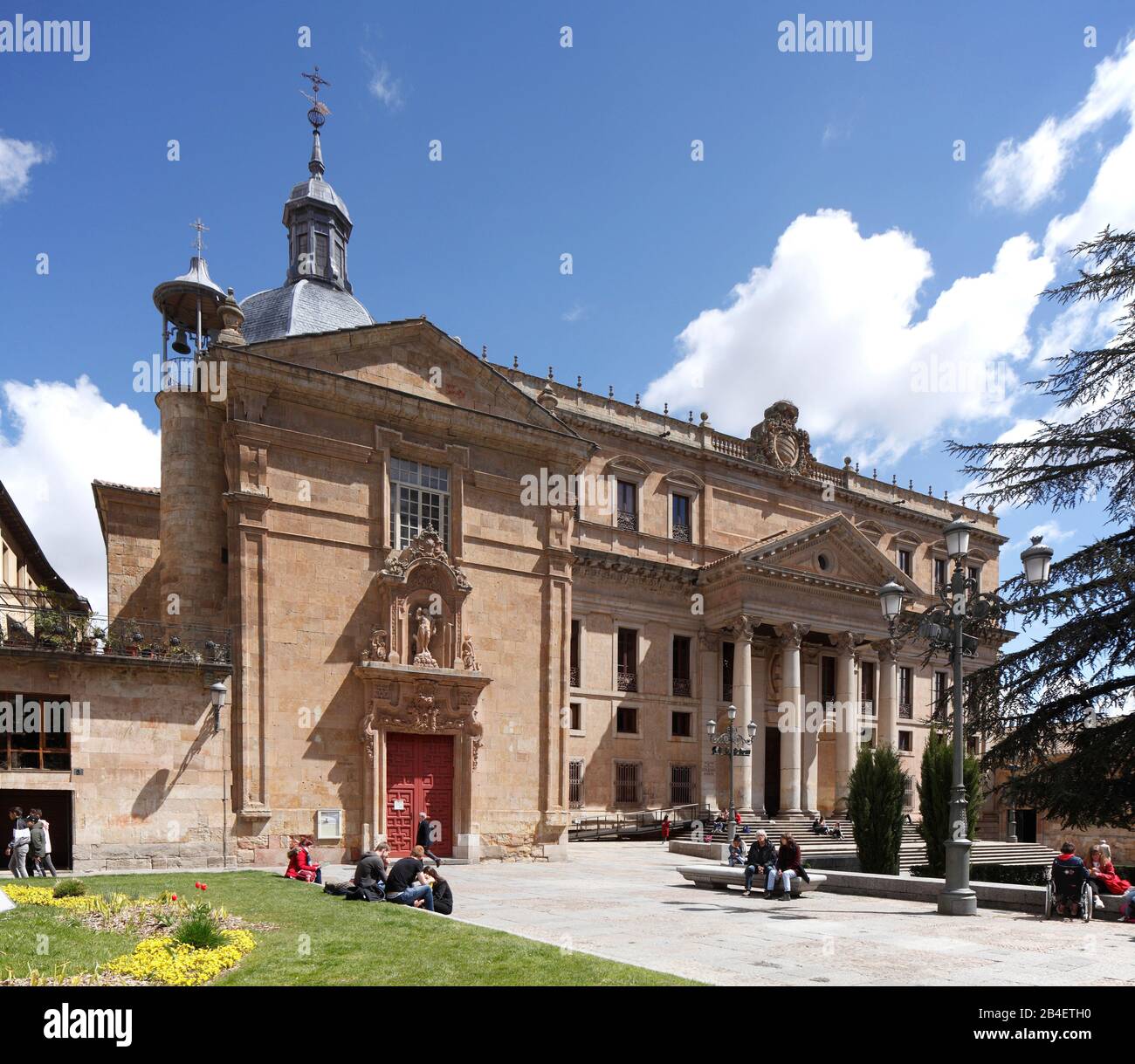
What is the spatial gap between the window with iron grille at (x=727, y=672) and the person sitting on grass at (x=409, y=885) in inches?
1128

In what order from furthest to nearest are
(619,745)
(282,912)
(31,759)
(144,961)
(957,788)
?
1. (619,745)
2. (31,759)
3. (957,788)
4. (282,912)
5. (144,961)

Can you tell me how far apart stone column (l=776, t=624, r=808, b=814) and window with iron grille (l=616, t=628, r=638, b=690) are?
6.73 m

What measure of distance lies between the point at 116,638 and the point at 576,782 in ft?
69.2

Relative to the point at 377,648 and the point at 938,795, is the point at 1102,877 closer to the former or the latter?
the point at 938,795

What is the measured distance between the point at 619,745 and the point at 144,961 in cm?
3113

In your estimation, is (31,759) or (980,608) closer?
(980,608)

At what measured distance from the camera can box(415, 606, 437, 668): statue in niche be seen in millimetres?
25047

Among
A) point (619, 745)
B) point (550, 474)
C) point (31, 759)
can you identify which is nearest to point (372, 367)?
point (550, 474)

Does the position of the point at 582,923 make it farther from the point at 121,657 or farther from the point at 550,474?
the point at 550,474

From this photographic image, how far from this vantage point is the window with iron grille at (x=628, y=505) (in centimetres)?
4181

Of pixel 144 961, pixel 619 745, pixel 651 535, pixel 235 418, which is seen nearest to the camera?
pixel 144 961

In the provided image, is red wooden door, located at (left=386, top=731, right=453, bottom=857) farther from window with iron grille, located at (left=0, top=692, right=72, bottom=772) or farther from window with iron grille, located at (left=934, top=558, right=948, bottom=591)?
window with iron grille, located at (left=934, top=558, right=948, bottom=591)

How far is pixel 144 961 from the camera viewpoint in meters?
9.00

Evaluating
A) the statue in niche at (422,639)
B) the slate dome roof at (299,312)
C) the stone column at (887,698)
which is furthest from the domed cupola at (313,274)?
the stone column at (887,698)
